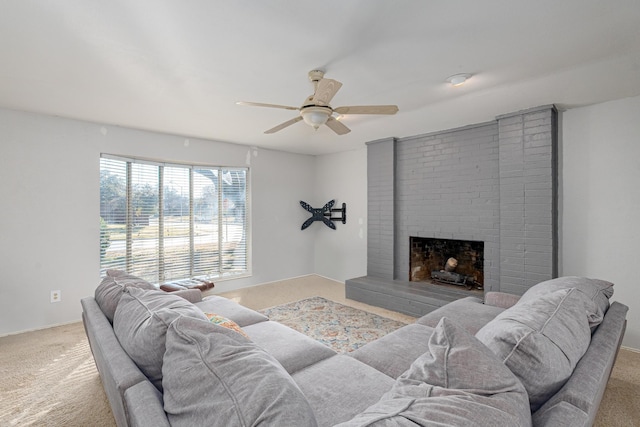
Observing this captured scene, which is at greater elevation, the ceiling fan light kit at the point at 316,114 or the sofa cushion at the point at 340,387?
the ceiling fan light kit at the point at 316,114

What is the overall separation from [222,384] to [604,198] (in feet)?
12.5

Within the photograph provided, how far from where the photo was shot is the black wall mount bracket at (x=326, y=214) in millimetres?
5539

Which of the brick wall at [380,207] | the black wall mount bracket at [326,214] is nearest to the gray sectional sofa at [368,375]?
the brick wall at [380,207]

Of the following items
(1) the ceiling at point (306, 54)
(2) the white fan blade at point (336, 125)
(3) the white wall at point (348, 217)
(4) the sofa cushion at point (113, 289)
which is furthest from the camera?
(3) the white wall at point (348, 217)

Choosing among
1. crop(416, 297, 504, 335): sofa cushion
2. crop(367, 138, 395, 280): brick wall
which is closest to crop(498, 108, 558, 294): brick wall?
crop(416, 297, 504, 335): sofa cushion

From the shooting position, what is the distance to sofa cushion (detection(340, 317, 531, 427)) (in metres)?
0.77

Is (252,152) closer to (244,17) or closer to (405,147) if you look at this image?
(405,147)

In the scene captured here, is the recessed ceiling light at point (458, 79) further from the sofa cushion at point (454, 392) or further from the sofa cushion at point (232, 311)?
the sofa cushion at point (232, 311)

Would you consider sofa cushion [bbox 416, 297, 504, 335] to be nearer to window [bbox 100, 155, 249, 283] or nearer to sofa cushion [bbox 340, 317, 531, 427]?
sofa cushion [bbox 340, 317, 531, 427]

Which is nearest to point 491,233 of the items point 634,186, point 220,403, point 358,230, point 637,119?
point 634,186

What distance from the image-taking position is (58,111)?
330 centimetres

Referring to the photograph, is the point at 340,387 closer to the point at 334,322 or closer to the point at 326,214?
the point at 334,322

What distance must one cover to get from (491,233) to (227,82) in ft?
10.9

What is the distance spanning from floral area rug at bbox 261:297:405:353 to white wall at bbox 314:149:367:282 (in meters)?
1.25
